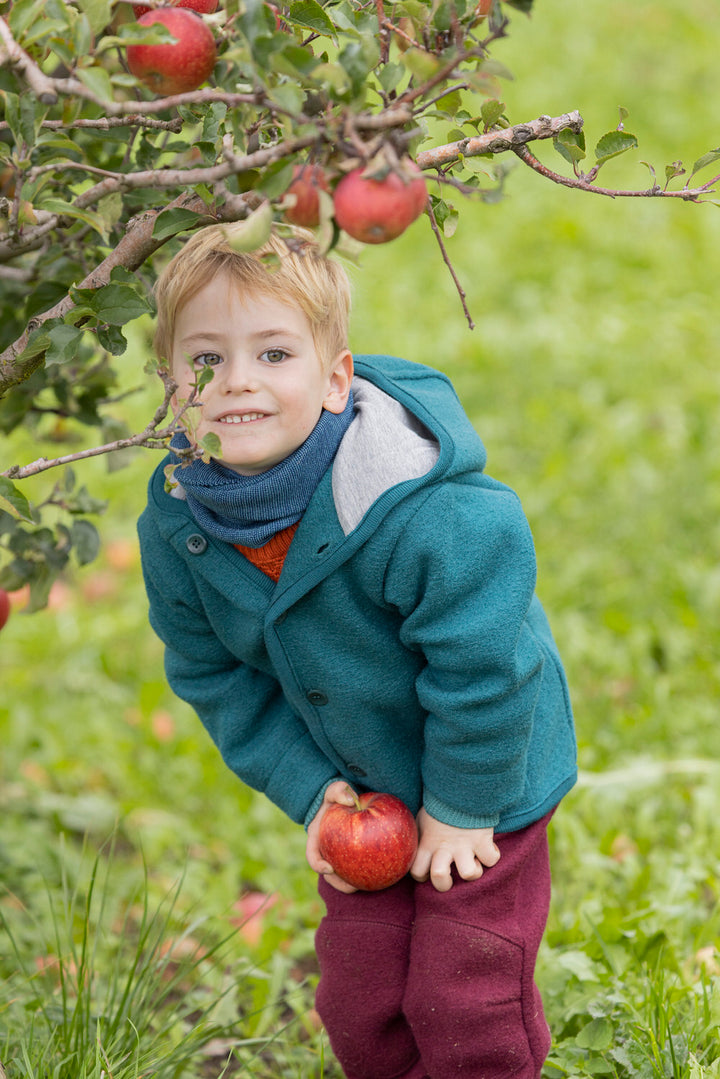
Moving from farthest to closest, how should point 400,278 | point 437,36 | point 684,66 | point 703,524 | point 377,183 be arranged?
point 684,66
point 400,278
point 703,524
point 437,36
point 377,183

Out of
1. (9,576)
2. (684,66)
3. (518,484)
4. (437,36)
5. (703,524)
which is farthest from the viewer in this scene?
(684,66)

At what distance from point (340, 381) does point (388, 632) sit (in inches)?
15.9

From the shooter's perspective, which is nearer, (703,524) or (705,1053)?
(705,1053)

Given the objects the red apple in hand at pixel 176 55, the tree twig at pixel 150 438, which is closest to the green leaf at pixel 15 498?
the tree twig at pixel 150 438

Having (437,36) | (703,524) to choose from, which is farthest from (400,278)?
(437,36)

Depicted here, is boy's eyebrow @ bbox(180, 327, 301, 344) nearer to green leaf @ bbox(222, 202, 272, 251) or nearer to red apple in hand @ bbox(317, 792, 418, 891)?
green leaf @ bbox(222, 202, 272, 251)

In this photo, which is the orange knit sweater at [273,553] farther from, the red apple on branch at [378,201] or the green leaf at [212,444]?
the red apple on branch at [378,201]

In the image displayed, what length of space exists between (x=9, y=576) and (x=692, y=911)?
1512 mm

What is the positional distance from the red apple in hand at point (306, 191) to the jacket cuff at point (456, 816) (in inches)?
40.1

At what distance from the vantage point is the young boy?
172 cm

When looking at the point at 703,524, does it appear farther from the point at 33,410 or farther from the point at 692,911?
the point at 33,410

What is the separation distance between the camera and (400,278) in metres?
5.52

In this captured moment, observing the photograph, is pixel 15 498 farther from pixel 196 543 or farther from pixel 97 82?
pixel 97 82

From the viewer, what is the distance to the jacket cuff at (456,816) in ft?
6.16
